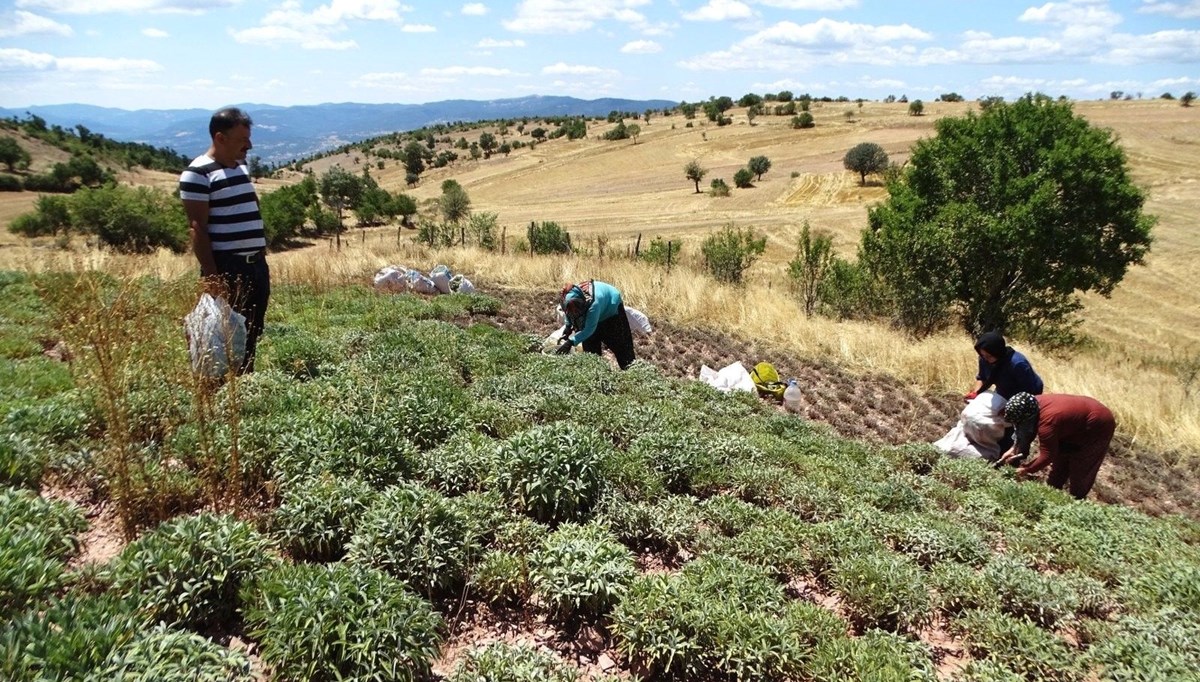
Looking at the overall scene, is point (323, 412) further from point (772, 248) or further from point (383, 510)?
point (772, 248)

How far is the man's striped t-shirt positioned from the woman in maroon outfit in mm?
6221

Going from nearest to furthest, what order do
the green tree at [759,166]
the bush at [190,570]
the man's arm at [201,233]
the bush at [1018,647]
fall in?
the bush at [190,570] → the bush at [1018,647] → the man's arm at [201,233] → the green tree at [759,166]

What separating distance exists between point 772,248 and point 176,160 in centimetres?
7784

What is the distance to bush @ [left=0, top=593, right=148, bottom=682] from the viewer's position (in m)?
2.03

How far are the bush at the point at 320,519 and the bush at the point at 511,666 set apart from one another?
3.06 feet

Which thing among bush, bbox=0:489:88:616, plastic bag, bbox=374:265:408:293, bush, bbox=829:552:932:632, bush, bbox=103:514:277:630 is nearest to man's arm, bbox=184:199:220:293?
bush, bbox=0:489:88:616

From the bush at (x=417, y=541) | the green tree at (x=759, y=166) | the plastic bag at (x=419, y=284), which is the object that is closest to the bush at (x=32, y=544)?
the bush at (x=417, y=541)

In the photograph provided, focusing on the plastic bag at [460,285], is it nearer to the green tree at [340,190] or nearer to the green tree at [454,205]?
the green tree at [454,205]

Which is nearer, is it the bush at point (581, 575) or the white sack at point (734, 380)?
the bush at point (581, 575)

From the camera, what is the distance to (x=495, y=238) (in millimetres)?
21203

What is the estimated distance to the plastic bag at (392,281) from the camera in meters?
11.1

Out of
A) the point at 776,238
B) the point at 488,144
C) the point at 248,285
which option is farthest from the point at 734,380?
the point at 488,144

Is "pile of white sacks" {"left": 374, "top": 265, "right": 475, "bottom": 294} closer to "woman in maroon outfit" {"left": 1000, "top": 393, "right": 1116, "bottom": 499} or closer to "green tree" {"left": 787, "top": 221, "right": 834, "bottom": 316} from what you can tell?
"green tree" {"left": 787, "top": 221, "right": 834, "bottom": 316}

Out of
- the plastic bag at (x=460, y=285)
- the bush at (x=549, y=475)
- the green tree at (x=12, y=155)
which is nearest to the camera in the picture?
the bush at (x=549, y=475)
